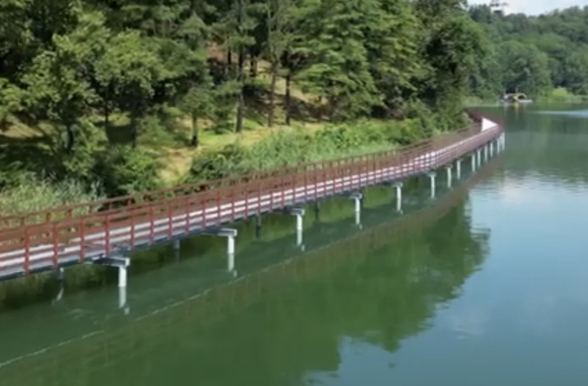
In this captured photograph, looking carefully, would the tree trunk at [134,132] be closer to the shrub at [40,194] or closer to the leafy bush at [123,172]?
the leafy bush at [123,172]

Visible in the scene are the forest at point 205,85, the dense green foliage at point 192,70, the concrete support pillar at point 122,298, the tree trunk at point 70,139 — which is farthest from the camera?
the tree trunk at point 70,139

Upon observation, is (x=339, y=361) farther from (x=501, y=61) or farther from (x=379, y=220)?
(x=501, y=61)

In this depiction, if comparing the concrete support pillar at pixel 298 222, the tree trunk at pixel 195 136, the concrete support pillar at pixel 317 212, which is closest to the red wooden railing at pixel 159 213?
the concrete support pillar at pixel 298 222

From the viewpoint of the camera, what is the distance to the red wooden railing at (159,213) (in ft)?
65.6

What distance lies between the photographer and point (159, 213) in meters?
25.4

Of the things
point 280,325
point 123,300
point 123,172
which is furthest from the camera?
point 123,172

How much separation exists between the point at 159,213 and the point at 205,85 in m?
17.1

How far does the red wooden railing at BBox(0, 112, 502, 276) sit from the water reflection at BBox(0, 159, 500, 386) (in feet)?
6.56

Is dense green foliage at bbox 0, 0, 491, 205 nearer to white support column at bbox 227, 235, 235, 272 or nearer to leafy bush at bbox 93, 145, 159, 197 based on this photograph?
leafy bush at bbox 93, 145, 159, 197

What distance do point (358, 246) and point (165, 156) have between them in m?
13.3

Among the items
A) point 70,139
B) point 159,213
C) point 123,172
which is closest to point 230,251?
point 159,213

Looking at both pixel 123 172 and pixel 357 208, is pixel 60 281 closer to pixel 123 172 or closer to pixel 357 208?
pixel 123 172

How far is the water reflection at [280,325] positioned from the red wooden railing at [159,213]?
1999 millimetres

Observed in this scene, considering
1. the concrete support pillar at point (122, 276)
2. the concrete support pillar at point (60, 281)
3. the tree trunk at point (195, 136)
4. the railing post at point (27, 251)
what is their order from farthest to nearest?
1. the tree trunk at point (195, 136)
2. the concrete support pillar at point (122, 276)
3. the concrete support pillar at point (60, 281)
4. the railing post at point (27, 251)
